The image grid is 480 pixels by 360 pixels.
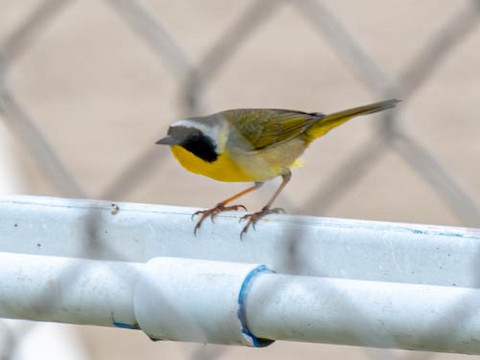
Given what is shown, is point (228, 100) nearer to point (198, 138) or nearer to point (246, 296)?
point (198, 138)

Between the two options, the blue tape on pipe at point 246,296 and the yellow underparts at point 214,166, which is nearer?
the blue tape on pipe at point 246,296

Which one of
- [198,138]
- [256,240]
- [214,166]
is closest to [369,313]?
[256,240]

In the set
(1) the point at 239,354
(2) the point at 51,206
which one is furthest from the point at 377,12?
(2) the point at 51,206

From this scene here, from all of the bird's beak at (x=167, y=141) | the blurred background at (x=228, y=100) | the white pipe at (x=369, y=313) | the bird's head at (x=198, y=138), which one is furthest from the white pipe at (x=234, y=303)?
the blurred background at (x=228, y=100)

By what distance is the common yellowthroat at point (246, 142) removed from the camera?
326 cm

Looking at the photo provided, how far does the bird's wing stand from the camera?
146 inches

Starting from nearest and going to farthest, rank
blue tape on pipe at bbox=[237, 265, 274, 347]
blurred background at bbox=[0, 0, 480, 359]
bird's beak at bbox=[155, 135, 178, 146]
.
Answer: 1. blue tape on pipe at bbox=[237, 265, 274, 347]
2. bird's beak at bbox=[155, 135, 178, 146]
3. blurred background at bbox=[0, 0, 480, 359]

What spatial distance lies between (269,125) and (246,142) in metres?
0.30

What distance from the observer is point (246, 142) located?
12.0ft

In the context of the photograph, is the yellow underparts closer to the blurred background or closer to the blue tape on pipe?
the blurred background

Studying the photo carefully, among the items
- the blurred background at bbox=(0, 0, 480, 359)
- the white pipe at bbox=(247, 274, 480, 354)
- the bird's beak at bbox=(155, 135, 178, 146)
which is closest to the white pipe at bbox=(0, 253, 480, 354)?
the white pipe at bbox=(247, 274, 480, 354)

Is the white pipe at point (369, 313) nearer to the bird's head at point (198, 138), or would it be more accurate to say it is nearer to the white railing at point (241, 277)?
the white railing at point (241, 277)

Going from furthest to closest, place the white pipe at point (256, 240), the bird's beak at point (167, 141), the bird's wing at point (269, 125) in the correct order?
the bird's wing at point (269, 125)
the bird's beak at point (167, 141)
the white pipe at point (256, 240)

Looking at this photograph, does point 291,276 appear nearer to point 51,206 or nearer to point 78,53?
point 51,206
